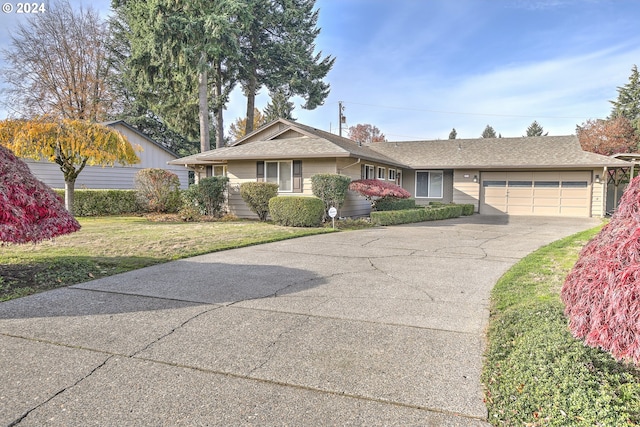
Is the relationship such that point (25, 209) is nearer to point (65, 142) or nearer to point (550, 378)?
point (550, 378)

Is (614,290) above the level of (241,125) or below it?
below

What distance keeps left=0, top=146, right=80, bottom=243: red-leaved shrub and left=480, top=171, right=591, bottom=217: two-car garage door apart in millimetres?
18982

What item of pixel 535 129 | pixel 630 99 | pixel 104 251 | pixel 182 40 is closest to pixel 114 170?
pixel 182 40

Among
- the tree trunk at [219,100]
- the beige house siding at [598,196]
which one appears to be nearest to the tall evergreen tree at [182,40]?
the tree trunk at [219,100]

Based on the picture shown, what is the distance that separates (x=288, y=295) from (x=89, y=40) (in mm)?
Result: 28019

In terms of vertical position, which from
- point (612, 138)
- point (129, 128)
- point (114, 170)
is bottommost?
point (114, 170)

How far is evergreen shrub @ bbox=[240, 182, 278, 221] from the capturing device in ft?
44.5

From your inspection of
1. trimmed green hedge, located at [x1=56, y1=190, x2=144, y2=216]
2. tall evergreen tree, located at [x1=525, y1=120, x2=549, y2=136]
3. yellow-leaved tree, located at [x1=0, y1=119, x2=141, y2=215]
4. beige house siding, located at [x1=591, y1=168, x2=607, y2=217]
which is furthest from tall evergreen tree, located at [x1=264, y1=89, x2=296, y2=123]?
tall evergreen tree, located at [x1=525, y1=120, x2=549, y2=136]

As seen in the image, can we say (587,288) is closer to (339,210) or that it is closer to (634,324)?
(634,324)

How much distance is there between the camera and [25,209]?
482cm

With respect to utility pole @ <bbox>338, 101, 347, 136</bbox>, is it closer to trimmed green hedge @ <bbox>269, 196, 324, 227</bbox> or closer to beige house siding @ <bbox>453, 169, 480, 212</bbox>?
beige house siding @ <bbox>453, 169, 480, 212</bbox>

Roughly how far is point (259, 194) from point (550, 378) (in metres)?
11.9

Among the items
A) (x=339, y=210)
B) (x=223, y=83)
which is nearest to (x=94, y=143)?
(x=339, y=210)

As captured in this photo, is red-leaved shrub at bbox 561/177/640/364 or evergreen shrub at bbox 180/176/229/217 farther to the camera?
evergreen shrub at bbox 180/176/229/217
